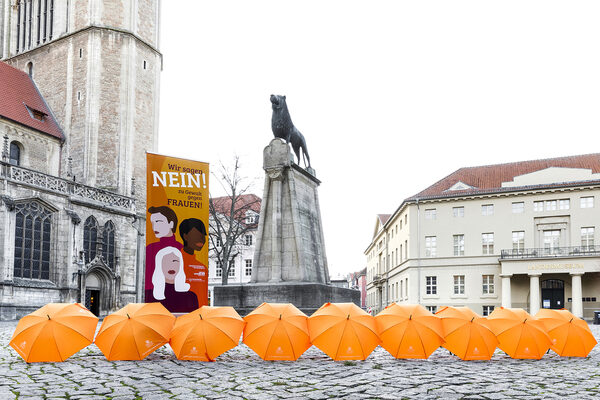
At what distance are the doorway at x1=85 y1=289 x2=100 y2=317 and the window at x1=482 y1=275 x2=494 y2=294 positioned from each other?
3102 centimetres

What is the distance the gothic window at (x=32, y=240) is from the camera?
32.3 metres

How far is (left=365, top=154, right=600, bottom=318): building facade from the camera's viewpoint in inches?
1858

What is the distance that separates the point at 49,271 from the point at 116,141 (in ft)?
41.0

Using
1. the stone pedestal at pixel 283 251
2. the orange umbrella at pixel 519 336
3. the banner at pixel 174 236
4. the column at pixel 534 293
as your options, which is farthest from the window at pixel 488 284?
the orange umbrella at pixel 519 336

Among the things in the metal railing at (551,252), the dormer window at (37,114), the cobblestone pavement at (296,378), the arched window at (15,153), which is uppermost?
the dormer window at (37,114)

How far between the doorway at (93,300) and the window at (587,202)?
37813 millimetres

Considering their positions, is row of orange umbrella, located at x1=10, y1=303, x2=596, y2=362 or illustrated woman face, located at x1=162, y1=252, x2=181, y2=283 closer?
row of orange umbrella, located at x1=10, y1=303, x2=596, y2=362

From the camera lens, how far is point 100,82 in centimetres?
4316

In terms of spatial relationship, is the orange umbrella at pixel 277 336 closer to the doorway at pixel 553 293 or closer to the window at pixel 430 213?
the doorway at pixel 553 293

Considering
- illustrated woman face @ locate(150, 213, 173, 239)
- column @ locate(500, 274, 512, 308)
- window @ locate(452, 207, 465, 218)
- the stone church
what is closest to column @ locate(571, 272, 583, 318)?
column @ locate(500, 274, 512, 308)

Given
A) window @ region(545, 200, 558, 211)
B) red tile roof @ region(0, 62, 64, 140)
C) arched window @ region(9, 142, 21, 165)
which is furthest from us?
window @ region(545, 200, 558, 211)

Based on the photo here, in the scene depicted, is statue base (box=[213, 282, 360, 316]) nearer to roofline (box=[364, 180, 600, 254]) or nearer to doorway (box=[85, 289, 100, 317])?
doorway (box=[85, 289, 100, 317])

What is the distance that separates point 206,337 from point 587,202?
45660mm

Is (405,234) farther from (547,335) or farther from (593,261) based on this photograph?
(547,335)
